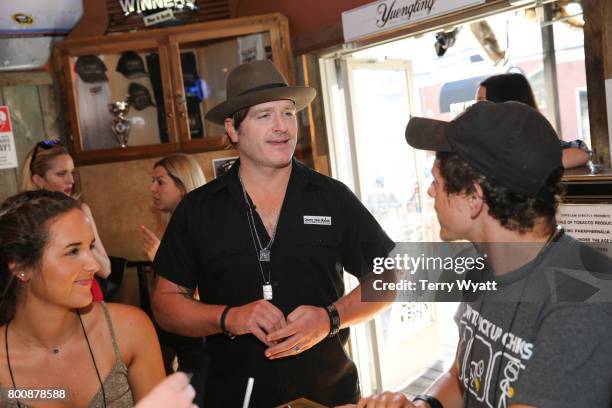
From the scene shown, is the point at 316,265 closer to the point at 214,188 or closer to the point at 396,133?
the point at 214,188

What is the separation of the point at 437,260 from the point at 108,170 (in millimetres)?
2829

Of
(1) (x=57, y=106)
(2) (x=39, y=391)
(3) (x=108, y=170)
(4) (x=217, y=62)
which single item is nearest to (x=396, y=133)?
(4) (x=217, y=62)

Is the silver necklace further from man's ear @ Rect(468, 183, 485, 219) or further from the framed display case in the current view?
the framed display case

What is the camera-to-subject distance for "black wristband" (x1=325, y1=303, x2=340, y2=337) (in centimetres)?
198

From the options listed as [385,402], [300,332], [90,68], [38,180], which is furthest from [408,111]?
[385,402]

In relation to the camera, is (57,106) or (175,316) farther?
(57,106)

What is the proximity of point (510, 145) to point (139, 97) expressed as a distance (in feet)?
11.3

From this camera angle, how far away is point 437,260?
183 cm

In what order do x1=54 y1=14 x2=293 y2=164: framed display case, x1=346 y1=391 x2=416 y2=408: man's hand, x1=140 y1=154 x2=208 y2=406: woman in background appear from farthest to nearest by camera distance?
x1=54 y1=14 x2=293 y2=164: framed display case
x1=140 y1=154 x2=208 y2=406: woman in background
x1=346 y1=391 x2=416 y2=408: man's hand

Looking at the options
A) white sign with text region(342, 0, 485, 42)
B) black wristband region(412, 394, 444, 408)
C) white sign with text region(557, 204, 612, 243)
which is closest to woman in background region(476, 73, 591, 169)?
white sign with text region(342, 0, 485, 42)

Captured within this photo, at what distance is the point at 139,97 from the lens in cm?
414

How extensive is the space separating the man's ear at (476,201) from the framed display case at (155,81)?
2607 millimetres

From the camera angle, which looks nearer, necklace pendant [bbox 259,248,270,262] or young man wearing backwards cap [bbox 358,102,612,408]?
young man wearing backwards cap [bbox 358,102,612,408]

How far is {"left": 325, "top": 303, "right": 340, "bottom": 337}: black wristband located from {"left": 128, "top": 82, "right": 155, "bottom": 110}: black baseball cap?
8.74 feet
